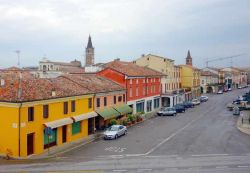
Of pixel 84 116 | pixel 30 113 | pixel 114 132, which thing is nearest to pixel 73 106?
pixel 84 116

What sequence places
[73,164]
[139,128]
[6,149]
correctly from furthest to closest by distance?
[139,128], [6,149], [73,164]

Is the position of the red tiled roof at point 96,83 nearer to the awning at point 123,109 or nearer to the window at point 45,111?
the awning at point 123,109

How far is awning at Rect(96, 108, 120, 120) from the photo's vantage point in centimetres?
4447

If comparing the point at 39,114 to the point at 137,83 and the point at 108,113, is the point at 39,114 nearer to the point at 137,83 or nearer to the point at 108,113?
the point at 108,113

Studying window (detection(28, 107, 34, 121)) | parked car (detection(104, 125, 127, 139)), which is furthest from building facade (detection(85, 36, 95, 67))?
window (detection(28, 107, 34, 121))

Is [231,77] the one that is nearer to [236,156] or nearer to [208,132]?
[208,132]

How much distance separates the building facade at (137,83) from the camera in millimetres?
55875

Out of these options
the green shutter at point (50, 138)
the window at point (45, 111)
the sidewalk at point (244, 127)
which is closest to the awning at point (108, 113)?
the green shutter at point (50, 138)

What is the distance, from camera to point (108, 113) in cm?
4609

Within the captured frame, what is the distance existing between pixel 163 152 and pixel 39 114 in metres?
11.4

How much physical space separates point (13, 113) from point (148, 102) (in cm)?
3781

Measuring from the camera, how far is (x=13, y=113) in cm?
3078

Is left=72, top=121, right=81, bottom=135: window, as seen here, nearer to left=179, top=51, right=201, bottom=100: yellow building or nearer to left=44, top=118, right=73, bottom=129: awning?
left=44, top=118, right=73, bottom=129: awning

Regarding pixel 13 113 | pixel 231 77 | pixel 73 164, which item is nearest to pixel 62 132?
pixel 13 113
